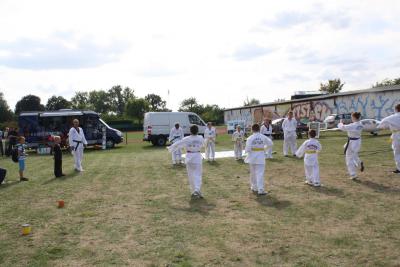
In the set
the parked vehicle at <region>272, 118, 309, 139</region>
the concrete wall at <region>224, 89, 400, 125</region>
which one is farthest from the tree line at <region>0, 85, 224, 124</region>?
the parked vehicle at <region>272, 118, 309, 139</region>

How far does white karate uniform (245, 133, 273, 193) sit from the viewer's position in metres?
10.1

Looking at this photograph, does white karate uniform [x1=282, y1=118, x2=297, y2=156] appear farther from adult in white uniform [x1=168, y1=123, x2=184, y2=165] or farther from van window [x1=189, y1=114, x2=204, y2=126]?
van window [x1=189, y1=114, x2=204, y2=126]

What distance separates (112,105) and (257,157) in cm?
13807

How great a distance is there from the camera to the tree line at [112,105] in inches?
3609

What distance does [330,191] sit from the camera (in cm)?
1005

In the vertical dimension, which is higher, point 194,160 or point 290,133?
point 290,133

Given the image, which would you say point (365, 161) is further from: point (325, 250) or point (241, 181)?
point (325, 250)

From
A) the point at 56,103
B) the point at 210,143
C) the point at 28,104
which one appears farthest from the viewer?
the point at 56,103

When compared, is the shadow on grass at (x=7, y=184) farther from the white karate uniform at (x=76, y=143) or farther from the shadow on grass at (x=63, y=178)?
the white karate uniform at (x=76, y=143)

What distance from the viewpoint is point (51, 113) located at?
27.2m

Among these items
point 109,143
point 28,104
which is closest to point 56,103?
point 28,104

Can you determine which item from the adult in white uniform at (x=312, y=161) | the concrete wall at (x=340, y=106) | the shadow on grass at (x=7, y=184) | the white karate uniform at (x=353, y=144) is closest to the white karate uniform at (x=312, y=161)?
the adult in white uniform at (x=312, y=161)

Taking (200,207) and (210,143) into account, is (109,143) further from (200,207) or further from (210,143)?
(200,207)

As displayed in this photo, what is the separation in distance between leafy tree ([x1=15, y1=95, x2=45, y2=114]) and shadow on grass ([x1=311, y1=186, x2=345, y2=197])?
98.1m
